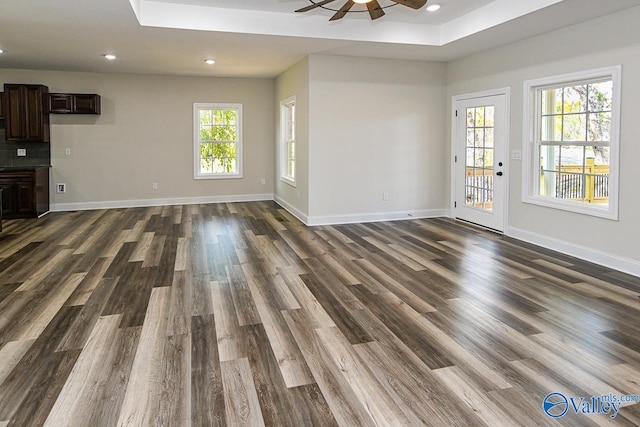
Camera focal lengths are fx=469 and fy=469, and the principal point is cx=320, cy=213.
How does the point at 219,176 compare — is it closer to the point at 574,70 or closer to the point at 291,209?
the point at 291,209

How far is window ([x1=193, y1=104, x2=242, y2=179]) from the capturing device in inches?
367

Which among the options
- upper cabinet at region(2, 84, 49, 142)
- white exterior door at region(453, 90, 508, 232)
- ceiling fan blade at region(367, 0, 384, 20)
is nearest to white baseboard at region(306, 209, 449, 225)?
white exterior door at region(453, 90, 508, 232)

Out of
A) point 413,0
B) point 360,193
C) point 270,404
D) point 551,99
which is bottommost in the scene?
point 270,404

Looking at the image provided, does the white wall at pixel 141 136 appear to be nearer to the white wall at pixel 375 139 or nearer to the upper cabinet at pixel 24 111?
the upper cabinet at pixel 24 111

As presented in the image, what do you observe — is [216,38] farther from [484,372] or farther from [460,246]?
[484,372]

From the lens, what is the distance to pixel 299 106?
7461 mm

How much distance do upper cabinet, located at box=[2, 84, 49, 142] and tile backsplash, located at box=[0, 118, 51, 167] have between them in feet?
0.90

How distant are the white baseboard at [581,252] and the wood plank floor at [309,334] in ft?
0.55

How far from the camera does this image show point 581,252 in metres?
5.09

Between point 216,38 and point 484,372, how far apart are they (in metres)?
4.91

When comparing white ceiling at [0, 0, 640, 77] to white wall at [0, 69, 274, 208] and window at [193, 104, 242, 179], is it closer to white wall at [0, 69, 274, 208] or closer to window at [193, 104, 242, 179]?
white wall at [0, 69, 274, 208]

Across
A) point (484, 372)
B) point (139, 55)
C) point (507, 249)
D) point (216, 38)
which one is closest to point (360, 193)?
point (507, 249)

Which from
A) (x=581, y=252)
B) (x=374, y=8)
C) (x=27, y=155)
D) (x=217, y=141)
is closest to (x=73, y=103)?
(x=27, y=155)

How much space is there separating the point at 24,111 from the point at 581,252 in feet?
28.1
